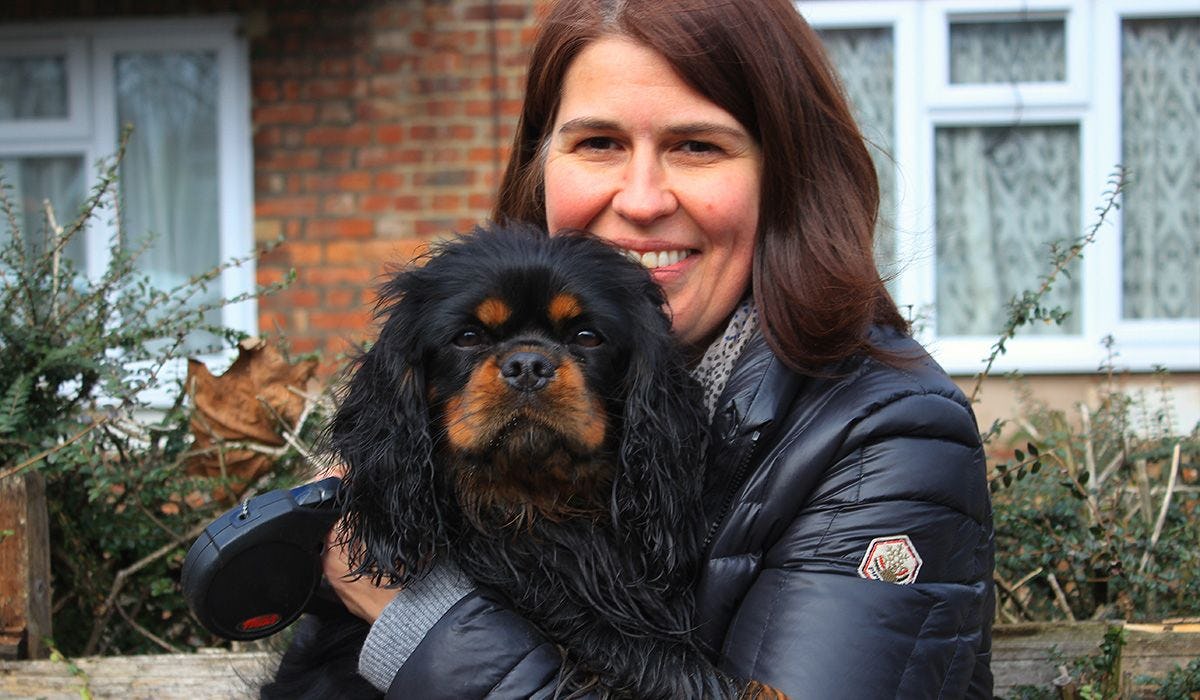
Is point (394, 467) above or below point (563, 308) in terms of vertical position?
below

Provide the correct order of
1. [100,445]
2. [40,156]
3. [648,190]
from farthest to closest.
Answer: [40,156] → [100,445] → [648,190]

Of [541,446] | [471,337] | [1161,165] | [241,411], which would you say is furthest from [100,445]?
[1161,165]

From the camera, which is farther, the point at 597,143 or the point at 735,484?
the point at 597,143

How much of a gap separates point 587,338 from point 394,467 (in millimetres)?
393

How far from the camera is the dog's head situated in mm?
1956

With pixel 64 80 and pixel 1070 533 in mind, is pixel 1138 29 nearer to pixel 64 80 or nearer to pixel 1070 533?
pixel 1070 533

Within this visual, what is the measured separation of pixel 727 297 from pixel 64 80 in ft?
17.8

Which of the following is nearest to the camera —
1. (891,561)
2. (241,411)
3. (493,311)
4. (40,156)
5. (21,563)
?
(891,561)

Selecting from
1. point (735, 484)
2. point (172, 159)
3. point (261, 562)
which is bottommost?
point (261, 562)

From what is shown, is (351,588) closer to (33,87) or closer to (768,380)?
(768,380)

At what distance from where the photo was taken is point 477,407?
1888 millimetres

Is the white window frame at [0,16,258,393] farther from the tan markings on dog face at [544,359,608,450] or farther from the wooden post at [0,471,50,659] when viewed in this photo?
the tan markings on dog face at [544,359,608,450]

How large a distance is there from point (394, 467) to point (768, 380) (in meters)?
0.65

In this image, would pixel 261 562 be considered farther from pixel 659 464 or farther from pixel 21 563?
pixel 21 563
